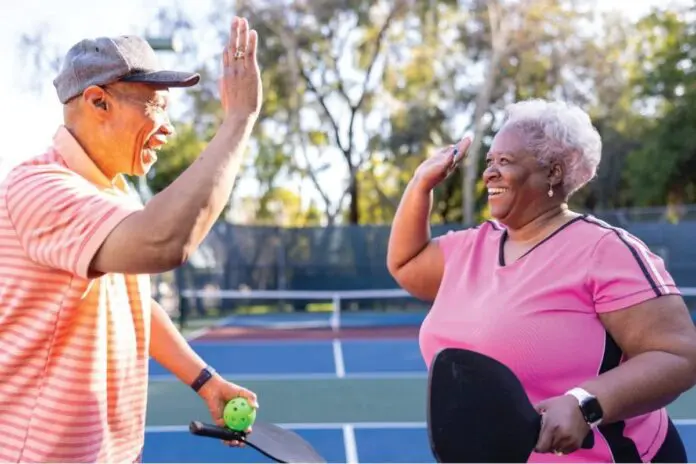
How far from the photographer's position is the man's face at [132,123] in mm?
2381

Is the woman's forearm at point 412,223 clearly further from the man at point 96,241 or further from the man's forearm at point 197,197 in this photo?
the man's forearm at point 197,197

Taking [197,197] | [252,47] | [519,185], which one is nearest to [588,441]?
[519,185]

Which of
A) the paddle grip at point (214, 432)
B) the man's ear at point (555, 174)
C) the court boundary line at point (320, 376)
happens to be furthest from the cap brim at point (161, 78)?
the court boundary line at point (320, 376)

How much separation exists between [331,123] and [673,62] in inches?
508

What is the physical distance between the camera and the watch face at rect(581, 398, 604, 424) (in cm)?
238

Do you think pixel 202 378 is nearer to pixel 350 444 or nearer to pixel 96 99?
pixel 96 99

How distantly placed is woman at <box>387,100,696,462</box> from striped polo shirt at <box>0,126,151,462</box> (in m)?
1.02

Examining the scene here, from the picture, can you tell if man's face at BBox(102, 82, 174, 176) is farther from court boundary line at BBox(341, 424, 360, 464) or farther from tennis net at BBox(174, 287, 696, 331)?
tennis net at BBox(174, 287, 696, 331)

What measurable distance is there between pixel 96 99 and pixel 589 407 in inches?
56.1

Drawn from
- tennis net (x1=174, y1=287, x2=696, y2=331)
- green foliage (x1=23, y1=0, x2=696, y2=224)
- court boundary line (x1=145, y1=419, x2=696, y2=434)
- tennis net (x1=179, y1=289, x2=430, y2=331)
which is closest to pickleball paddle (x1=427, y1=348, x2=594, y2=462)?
court boundary line (x1=145, y1=419, x2=696, y2=434)

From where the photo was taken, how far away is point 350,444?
7.37m

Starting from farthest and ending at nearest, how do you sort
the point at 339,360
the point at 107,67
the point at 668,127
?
1. the point at 668,127
2. the point at 339,360
3. the point at 107,67

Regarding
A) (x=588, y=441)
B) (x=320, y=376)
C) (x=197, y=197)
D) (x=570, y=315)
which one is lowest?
(x=320, y=376)

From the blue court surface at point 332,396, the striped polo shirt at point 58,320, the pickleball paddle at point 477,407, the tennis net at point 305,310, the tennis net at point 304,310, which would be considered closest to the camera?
the striped polo shirt at point 58,320
